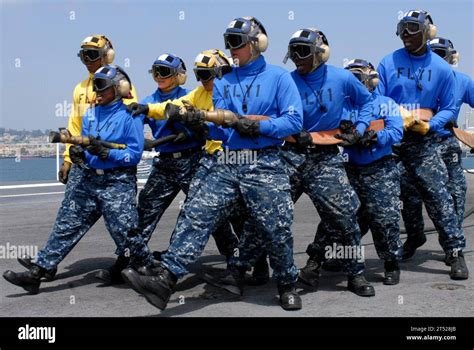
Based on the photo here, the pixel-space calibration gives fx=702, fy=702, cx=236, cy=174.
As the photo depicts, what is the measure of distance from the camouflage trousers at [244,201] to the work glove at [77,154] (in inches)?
48.2

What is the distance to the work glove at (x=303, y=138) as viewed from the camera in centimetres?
543

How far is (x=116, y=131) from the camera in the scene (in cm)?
610

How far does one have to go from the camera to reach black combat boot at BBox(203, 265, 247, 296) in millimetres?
5750

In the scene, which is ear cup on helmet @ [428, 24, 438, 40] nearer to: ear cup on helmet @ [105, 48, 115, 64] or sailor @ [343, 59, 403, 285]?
sailor @ [343, 59, 403, 285]

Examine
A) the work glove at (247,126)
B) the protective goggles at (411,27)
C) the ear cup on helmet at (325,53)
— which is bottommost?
the work glove at (247,126)

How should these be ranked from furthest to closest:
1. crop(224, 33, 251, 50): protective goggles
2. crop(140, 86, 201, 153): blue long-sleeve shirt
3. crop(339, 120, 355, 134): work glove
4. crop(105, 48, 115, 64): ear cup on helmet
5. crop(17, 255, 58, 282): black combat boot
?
crop(105, 48, 115, 64): ear cup on helmet < crop(140, 86, 201, 153): blue long-sleeve shirt < crop(17, 255, 58, 282): black combat boot < crop(339, 120, 355, 134): work glove < crop(224, 33, 251, 50): protective goggles

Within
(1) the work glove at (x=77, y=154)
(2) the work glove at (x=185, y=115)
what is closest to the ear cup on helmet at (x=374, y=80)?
(2) the work glove at (x=185, y=115)

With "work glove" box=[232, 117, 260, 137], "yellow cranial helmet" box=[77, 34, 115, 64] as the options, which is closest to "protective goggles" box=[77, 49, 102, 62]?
"yellow cranial helmet" box=[77, 34, 115, 64]

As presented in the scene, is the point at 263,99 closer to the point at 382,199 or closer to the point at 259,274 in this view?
the point at 382,199

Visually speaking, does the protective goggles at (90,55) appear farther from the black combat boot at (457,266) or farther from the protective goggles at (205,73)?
the black combat boot at (457,266)

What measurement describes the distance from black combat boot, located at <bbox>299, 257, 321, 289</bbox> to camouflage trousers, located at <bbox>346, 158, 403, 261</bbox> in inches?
23.4

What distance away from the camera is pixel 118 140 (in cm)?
611
